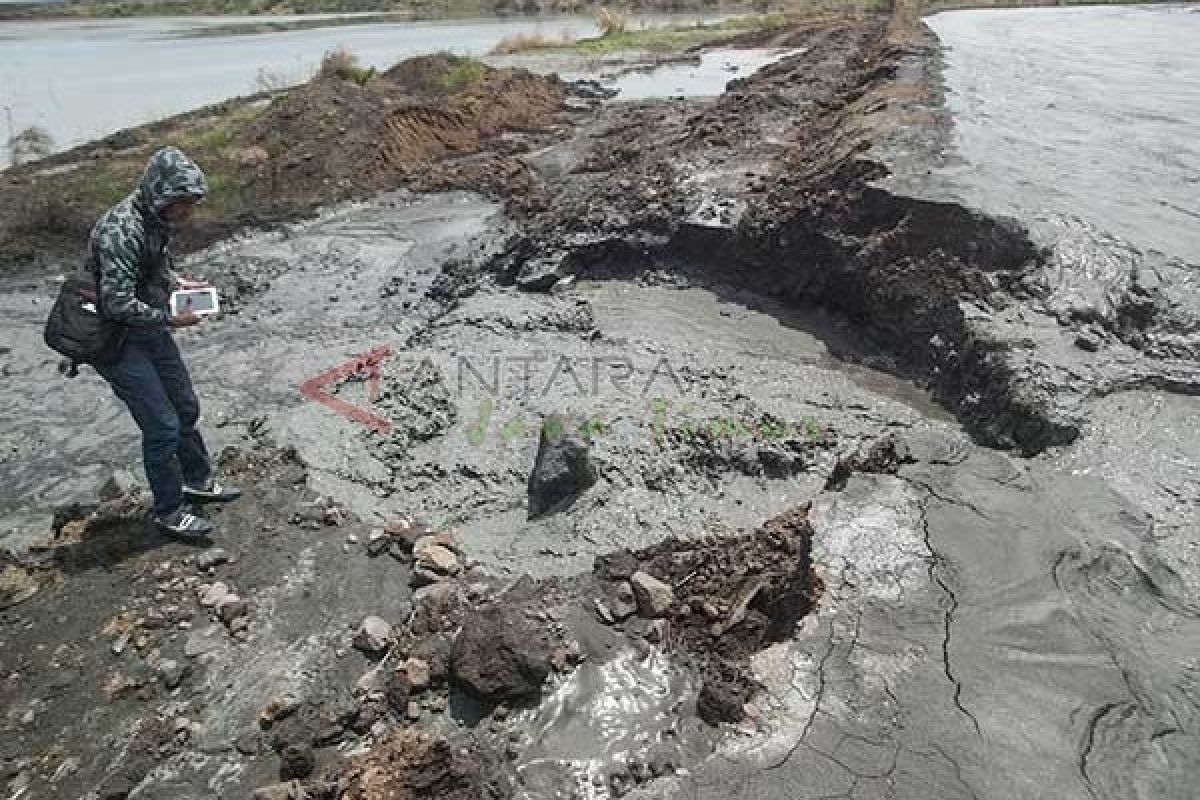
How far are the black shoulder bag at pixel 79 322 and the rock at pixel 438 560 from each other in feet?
6.45

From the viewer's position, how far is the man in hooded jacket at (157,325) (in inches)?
158

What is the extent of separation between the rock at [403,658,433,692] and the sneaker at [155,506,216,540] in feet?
5.89

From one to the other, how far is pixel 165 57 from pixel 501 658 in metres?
26.4

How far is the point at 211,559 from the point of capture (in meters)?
4.55

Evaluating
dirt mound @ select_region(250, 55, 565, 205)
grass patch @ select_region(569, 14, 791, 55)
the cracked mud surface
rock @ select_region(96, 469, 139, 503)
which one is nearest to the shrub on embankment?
dirt mound @ select_region(250, 55, 565, 205)

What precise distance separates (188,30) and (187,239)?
90.4 feet

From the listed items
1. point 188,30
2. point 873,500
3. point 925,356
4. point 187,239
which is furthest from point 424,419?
point 188,30

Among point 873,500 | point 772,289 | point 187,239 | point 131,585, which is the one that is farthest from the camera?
point 187,239

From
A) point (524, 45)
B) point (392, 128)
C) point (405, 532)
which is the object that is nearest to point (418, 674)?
point (405, 532)

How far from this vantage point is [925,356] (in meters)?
6.25

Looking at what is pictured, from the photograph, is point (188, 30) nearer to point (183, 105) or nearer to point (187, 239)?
point (183, 105)

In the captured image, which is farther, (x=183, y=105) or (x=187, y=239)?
(x=183, y=105)

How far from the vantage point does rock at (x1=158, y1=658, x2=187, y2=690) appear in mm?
3805

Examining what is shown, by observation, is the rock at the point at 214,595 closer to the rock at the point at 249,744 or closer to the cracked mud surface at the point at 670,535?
the cracked mud surface at the point at 670,535
